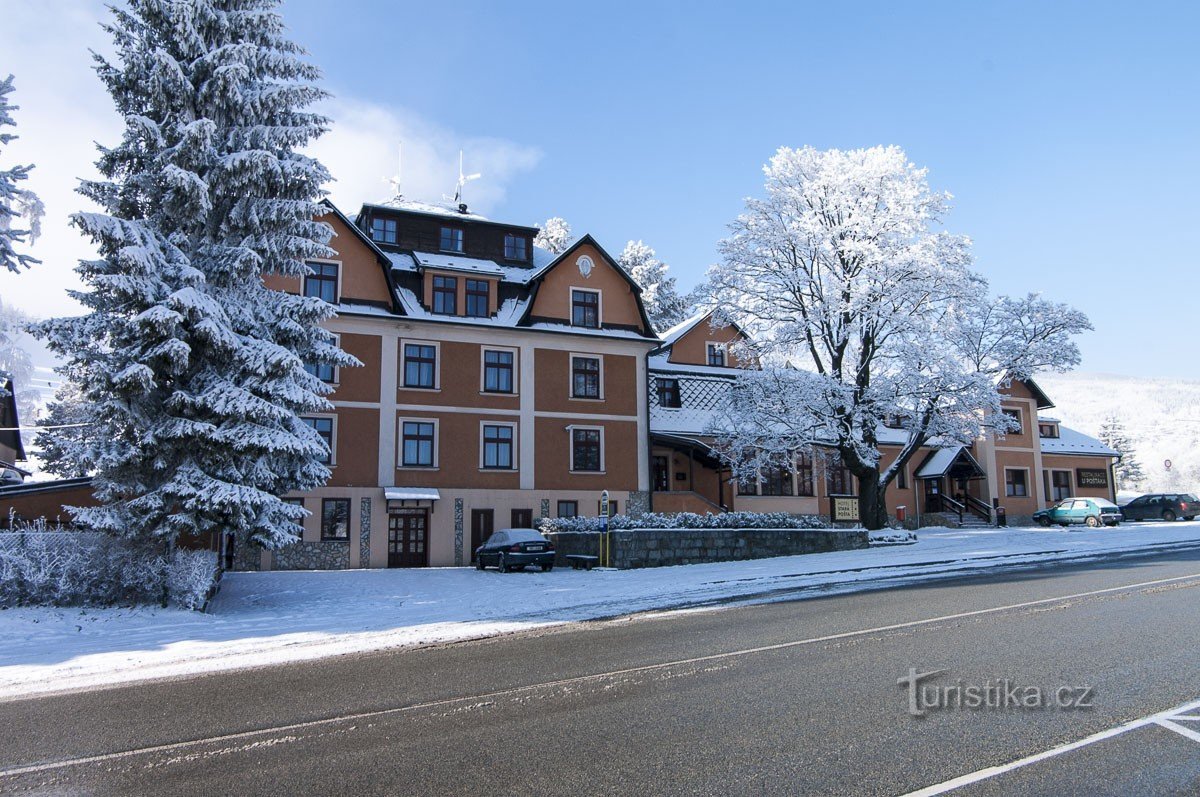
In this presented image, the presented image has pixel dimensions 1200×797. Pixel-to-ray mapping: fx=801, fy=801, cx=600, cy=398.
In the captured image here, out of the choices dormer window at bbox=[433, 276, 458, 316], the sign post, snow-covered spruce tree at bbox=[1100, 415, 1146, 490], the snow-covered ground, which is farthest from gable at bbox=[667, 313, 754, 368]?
snow-covered spruce tree at bbox=[1100, 415, 1146, 490]

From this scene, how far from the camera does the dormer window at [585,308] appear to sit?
3195cm

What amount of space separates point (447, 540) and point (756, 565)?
11814mm

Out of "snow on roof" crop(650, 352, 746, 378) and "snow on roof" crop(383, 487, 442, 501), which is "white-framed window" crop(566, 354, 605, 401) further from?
"snow on roof" crop(383, 487, 442, 501)

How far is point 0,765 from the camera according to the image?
634 centimetres

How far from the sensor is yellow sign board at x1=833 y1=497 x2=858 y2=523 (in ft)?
92.9

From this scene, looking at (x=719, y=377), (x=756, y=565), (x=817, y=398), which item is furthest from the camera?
(x=719, y=377)

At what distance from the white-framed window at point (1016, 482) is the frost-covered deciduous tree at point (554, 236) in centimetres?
3163

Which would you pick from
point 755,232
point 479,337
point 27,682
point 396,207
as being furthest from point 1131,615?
point 396,207

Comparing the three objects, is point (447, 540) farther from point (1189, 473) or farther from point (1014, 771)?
point (1189, 473)

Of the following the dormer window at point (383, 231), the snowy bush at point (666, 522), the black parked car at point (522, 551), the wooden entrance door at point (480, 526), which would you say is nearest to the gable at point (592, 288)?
the dormer window at point (383, 231)

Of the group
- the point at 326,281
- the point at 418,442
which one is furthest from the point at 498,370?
the point at 326,281

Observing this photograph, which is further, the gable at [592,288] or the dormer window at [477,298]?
the gable at [592,288]

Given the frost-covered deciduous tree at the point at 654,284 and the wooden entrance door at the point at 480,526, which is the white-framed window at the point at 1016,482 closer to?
the frost-covered deciduous tree at the point at 654,284

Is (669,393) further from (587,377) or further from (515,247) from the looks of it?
(515,247)
